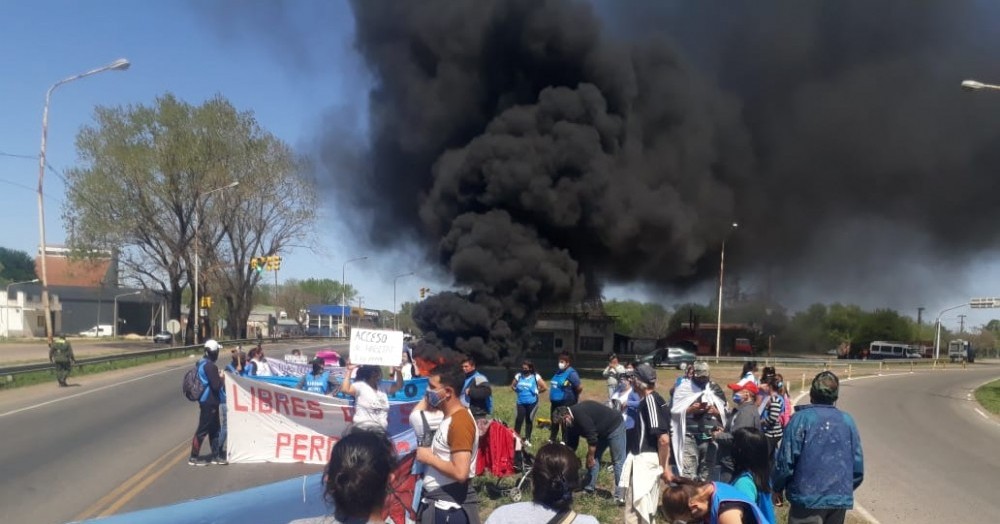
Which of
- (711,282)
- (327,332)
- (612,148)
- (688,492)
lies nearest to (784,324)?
(711,282)

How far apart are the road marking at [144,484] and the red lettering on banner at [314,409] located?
174 cm

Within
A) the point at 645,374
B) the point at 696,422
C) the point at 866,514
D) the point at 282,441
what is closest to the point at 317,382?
the point at 282,441

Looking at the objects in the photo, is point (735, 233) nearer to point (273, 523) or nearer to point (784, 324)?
point (784, 324)

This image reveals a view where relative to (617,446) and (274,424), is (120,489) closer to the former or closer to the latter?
(274,424)

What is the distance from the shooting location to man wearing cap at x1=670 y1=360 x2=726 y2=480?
7.44 m

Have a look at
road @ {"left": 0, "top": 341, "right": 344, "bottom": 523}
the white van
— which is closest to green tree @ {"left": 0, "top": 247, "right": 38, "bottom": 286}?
the white van

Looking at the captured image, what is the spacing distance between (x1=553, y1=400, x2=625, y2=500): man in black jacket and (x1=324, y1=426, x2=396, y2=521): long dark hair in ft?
17.9

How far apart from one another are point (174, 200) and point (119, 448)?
3912 cm

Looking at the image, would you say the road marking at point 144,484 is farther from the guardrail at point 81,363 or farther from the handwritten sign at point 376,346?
the guardrail at point 81,363

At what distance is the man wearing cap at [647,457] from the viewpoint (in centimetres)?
632

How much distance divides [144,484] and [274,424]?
5.79 ft

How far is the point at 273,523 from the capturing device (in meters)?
3.62

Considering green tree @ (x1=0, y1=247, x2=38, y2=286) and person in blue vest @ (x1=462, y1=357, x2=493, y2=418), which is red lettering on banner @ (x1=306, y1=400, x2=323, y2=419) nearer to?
person in blue vest @ (x1=462, y1=357, x2=493, y2=418)

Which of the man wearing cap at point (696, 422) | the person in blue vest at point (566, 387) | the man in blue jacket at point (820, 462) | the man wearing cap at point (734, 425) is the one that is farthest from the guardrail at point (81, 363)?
the man in blue jacket at point (820, 462)
